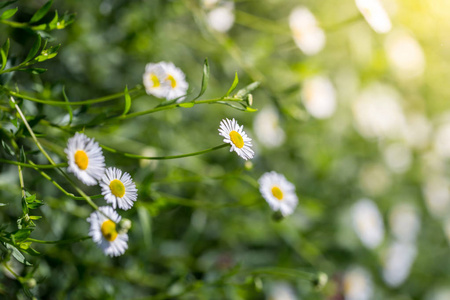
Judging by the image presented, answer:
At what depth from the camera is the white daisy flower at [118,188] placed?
49cm

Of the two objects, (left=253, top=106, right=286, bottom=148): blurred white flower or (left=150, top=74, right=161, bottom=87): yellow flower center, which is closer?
(left=150, top=74, right=161, bottom=87): yellow flower center

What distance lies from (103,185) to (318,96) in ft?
3.15

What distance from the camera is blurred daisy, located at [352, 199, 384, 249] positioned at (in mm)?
1320

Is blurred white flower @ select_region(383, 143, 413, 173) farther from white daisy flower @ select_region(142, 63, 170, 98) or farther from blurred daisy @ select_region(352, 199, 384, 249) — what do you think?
white daisy flower @ select_region(142, 63, 170, 98)

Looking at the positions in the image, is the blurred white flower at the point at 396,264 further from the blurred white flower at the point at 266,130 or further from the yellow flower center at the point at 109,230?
the yellow flower center at the point at 109,230

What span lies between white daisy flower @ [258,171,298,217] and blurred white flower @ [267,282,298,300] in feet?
1.66

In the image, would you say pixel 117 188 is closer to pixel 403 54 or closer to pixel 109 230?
pixel 109 230

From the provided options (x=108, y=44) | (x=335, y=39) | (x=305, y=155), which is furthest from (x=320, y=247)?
(x=335, y=39)

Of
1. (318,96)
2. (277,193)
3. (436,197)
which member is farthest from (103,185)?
(436,197)

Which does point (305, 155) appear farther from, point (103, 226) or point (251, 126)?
point (103, 226)

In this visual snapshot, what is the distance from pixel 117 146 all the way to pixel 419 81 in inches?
53.0

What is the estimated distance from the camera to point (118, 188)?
19.9 inches

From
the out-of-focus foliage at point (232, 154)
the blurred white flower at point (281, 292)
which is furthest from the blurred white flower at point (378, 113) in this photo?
the blurred white flower at point (281, 292)

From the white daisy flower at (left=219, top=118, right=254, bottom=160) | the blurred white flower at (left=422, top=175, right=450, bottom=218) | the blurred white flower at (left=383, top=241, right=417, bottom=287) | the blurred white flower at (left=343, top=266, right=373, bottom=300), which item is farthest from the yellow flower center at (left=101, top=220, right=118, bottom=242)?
the blurred white flower at (left=422, top=175, right=450, bottom=218)
